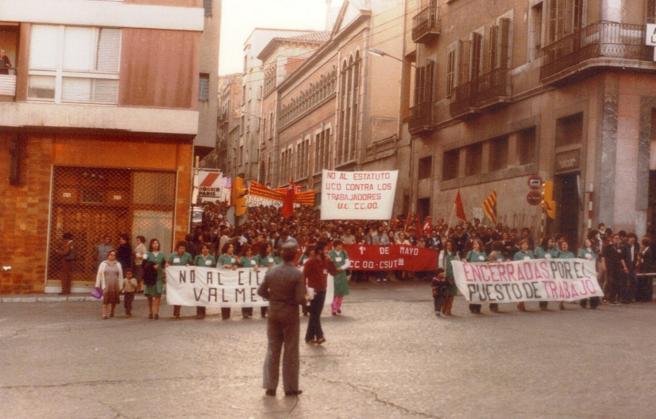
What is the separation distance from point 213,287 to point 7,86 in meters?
9.87

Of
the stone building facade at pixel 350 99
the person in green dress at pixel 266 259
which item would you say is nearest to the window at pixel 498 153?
the stone building facade at pixel 350 99

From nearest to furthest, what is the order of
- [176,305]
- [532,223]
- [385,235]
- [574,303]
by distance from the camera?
[176,305], [574,303], [385,235], [532,223]

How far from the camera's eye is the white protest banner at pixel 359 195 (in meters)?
32.7

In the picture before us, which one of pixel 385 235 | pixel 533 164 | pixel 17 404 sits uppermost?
pixel 533 164

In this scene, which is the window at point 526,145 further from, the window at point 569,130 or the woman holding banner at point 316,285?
the woman holding banner at point 316,285

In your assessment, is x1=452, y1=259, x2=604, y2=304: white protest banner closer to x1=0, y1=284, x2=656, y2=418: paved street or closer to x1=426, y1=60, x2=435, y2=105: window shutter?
x1=0, y1=284, x2=656, y2=418: paved street

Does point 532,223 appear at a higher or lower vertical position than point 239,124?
lower

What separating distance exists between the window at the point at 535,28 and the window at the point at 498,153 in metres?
3.67

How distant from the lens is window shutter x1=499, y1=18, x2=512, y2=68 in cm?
3797

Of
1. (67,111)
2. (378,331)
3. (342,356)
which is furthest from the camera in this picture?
(67,111)

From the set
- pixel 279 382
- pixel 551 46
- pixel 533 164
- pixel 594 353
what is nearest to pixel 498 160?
pixel 533 164

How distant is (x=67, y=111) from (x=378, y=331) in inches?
519

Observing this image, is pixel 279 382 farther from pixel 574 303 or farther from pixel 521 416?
pixel 574 303

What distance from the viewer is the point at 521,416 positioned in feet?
33.3
